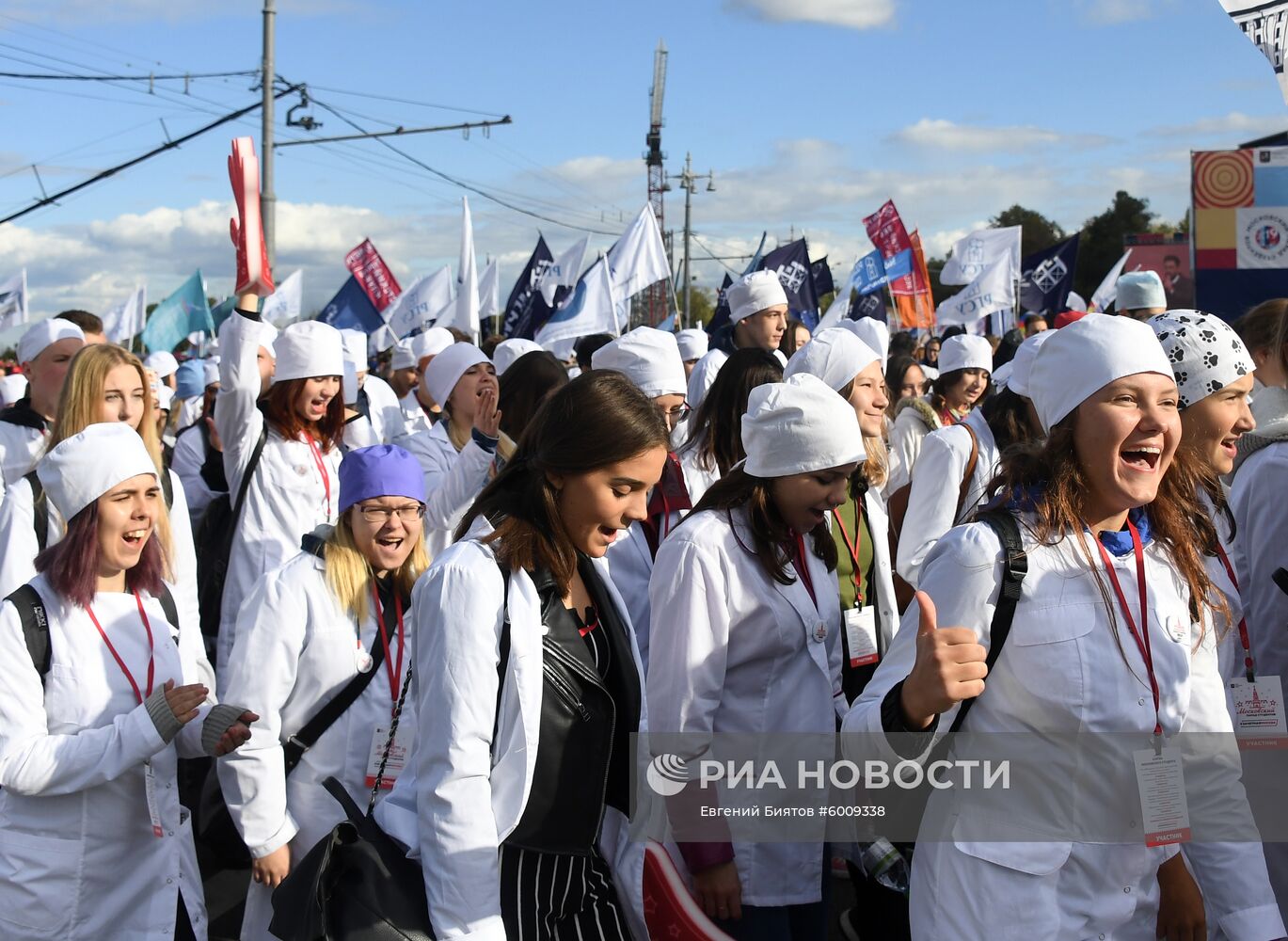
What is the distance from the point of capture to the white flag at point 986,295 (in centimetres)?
1600

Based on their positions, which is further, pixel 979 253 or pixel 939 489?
pixel 979 253

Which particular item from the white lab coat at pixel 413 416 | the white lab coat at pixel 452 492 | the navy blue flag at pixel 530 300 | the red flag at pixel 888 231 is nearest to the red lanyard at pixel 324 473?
the white lab coat at pixel 452 492

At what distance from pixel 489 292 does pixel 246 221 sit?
14944 millimetres

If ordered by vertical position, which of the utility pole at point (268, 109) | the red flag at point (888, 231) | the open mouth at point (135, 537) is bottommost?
the open mouth at point (135, 537)

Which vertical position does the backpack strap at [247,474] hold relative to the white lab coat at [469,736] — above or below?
above

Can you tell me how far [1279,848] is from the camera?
3.68 metres

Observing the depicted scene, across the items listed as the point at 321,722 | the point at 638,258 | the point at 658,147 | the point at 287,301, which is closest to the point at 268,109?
the point at 287,301

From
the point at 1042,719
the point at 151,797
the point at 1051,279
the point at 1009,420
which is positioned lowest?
the point at 151,797

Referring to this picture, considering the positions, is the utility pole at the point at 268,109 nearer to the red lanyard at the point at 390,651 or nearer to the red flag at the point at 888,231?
the red flag at the point at 888,231

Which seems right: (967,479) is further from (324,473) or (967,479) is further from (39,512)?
(39,512)

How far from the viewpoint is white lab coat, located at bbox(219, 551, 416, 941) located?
11.8ft

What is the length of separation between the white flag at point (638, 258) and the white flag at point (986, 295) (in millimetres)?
4435

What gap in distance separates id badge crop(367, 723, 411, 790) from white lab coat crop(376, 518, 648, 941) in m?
0.86

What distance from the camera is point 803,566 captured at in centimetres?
365
